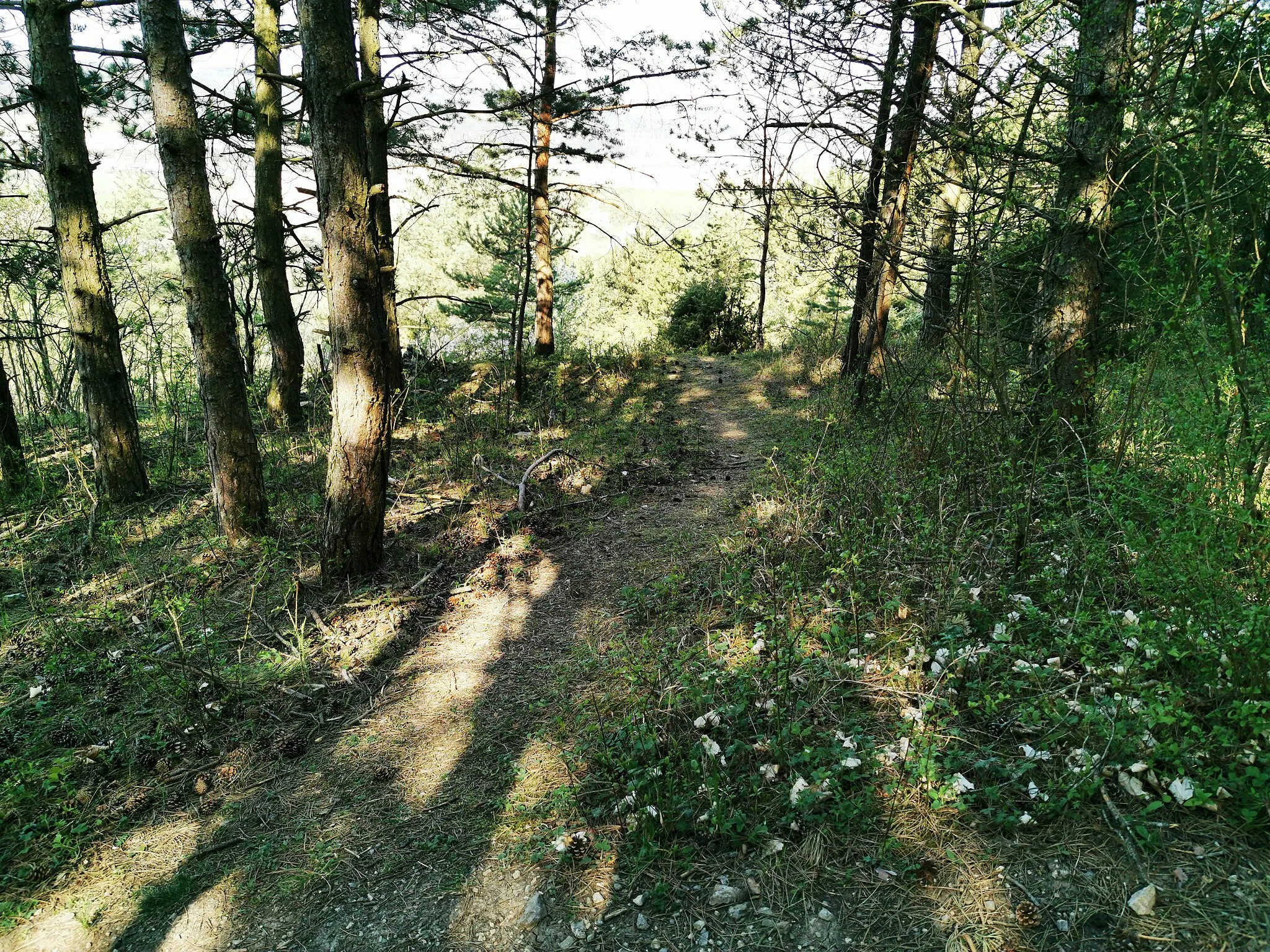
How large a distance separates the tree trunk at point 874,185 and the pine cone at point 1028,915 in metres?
4.03

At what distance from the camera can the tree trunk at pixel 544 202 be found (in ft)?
38.0

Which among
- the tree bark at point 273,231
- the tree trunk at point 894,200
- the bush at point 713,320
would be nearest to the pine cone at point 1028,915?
the tree trunk at point 894,200

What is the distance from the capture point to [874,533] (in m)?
4.49

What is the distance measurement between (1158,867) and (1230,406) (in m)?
1.95

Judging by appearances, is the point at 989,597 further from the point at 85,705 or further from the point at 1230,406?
the point at 85,705

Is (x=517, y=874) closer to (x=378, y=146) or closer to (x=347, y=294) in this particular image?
(x=347, y=294)

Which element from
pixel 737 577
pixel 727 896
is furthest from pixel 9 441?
pixel 727 896

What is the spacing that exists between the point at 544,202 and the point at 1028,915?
1328 cm

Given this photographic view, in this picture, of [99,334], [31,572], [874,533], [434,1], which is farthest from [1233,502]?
[434,1]

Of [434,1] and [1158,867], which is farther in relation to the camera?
[434,1]

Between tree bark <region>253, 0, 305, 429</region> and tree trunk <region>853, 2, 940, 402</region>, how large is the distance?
8.59 m

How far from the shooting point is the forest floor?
2234 millimetres

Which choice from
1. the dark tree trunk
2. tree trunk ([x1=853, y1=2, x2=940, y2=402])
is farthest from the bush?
the dark tree trunk

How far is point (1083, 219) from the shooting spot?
175 inches
